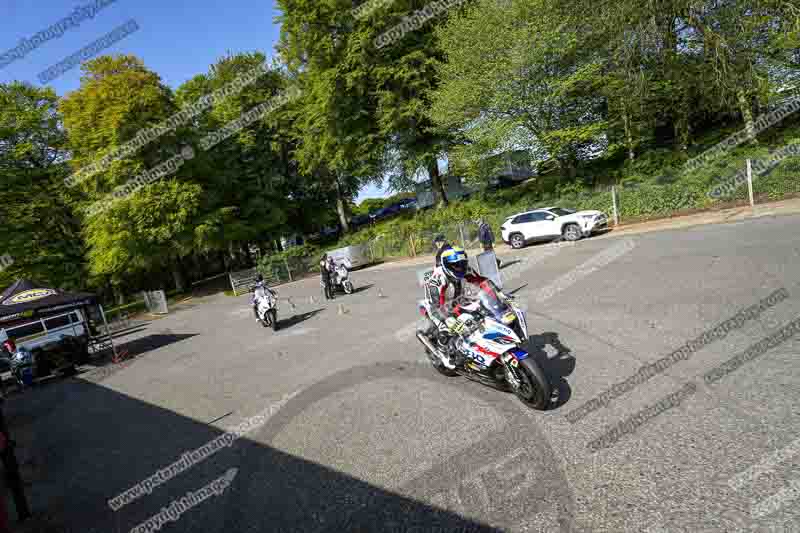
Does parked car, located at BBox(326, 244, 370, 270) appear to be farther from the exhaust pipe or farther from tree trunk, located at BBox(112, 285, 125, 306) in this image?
the exhaust pipe

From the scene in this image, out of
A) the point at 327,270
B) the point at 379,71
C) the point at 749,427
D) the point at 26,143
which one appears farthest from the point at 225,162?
the point at 749,427

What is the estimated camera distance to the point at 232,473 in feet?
13.7

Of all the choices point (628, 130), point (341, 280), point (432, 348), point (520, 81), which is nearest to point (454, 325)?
point (432, 348)

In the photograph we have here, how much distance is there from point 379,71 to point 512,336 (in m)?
26.6

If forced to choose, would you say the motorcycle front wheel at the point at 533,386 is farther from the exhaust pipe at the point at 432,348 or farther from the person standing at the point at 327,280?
the person standing at the point at 327,280

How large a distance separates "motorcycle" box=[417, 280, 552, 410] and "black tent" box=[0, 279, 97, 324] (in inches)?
456

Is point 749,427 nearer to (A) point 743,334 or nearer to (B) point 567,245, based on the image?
(A) point 743,334

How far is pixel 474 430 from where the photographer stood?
13.2ft

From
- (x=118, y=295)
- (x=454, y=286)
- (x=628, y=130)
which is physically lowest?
(x=454, y=286)

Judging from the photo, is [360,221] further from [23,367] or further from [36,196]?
[23,367]

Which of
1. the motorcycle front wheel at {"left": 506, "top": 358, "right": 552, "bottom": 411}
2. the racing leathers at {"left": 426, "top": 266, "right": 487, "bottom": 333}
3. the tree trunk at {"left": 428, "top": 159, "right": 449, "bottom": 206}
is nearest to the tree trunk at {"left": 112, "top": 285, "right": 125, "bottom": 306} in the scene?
the tree trunk at {"left": 428, "top": 159, "right": 449, "bottom": 206}

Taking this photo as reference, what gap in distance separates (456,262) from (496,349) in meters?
1.15

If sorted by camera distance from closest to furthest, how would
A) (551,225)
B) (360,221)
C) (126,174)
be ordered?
(551,225)
(126,174)
(360,221)

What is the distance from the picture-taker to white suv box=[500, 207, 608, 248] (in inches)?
651
